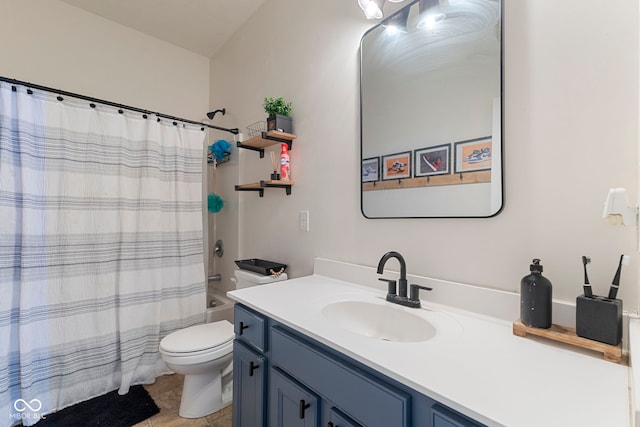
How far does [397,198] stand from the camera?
1.33 meters

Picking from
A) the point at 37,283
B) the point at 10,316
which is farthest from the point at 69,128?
the point at 10,316

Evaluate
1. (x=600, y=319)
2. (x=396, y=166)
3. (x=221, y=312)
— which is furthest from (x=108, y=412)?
(x=600, y=319)

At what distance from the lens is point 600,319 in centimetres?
75

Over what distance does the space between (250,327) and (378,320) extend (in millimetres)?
536

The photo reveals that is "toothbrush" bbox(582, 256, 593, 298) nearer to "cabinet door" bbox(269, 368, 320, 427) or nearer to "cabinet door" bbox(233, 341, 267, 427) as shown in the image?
"cabinet door" bbox(269, 368, 320, 427)

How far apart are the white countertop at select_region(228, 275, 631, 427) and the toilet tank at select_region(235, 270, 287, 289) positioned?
67 cm

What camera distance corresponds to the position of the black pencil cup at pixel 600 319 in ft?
2.40

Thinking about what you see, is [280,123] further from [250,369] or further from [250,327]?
[250,369]

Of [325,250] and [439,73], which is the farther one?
[325,250]

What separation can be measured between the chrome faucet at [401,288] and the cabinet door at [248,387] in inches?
22.7

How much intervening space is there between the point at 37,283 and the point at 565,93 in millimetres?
2557

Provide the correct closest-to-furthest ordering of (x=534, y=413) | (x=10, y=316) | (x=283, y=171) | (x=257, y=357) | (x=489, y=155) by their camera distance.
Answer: (x=534, y=413) < (x=489, y=155) < (x=257, y=357) < (x=10, y=316) < (x=283, y=171)

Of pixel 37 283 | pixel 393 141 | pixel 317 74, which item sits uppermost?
pixel 317 74

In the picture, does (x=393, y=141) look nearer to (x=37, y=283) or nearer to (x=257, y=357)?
(x=257, y=357)
